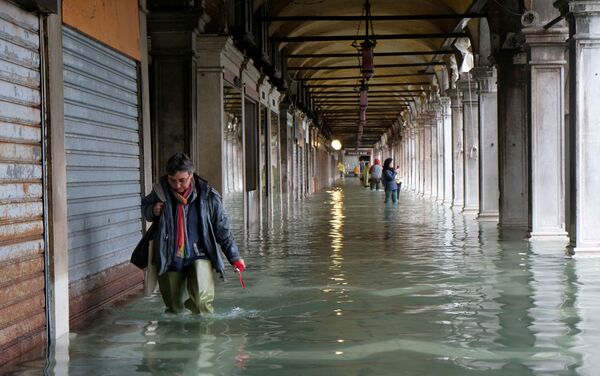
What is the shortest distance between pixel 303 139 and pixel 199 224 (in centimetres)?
2982

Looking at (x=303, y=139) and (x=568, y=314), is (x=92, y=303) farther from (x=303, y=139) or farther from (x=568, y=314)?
(x=303, y=139)

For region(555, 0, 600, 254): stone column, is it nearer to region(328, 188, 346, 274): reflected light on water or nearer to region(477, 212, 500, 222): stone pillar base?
region(328, 188, 346, 274): reflected light on water

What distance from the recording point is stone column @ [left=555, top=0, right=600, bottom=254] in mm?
10953

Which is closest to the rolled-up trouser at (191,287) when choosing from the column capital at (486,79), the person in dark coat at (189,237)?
the person in dark coat at (189,237)

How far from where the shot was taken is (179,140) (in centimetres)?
1167

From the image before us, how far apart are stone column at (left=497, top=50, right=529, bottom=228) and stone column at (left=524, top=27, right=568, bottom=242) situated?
7.99 ft

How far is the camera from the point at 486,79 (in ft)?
63.3

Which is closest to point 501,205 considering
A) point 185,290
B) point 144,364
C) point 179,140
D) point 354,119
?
point 179,140

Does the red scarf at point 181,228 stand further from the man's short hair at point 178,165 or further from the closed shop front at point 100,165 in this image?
the closed shop front at point 100,165

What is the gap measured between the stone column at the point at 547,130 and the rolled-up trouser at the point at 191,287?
25.7 feet

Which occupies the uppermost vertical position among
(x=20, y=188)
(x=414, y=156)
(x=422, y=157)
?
(x=414, y=156)

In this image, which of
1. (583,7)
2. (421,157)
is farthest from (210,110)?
(421,157)

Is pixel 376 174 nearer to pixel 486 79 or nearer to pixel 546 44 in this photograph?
pixel 486 79

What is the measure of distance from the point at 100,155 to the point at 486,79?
13.2 metres
